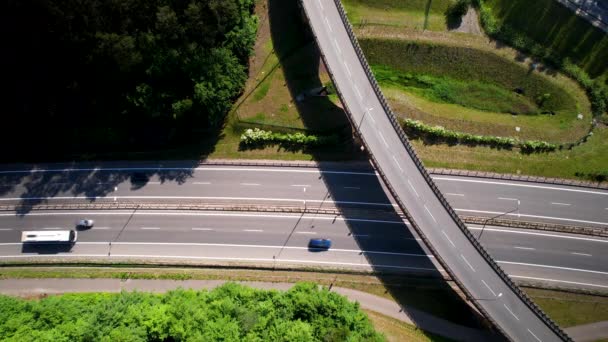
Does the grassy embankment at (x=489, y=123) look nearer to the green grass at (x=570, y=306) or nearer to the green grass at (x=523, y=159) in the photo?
the green grass at (x=523, y=159)

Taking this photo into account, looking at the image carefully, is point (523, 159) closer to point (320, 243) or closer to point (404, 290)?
point (404, 290)

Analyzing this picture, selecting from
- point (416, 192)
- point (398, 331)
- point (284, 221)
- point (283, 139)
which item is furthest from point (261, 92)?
point (398, 331)

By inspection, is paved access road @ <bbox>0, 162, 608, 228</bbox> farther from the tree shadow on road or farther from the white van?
the white van

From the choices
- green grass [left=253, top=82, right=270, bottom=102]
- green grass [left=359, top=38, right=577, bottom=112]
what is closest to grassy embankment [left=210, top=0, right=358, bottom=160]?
green grass [left=253, top=82, right=270, bottom=102]

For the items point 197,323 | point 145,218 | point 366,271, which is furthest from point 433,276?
point 145,218

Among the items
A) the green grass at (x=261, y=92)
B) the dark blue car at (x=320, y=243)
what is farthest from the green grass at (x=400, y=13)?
the dark blue car at (x=320, y=243)

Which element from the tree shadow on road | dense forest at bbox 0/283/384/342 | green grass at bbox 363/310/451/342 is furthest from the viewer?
the tree shadow on road
